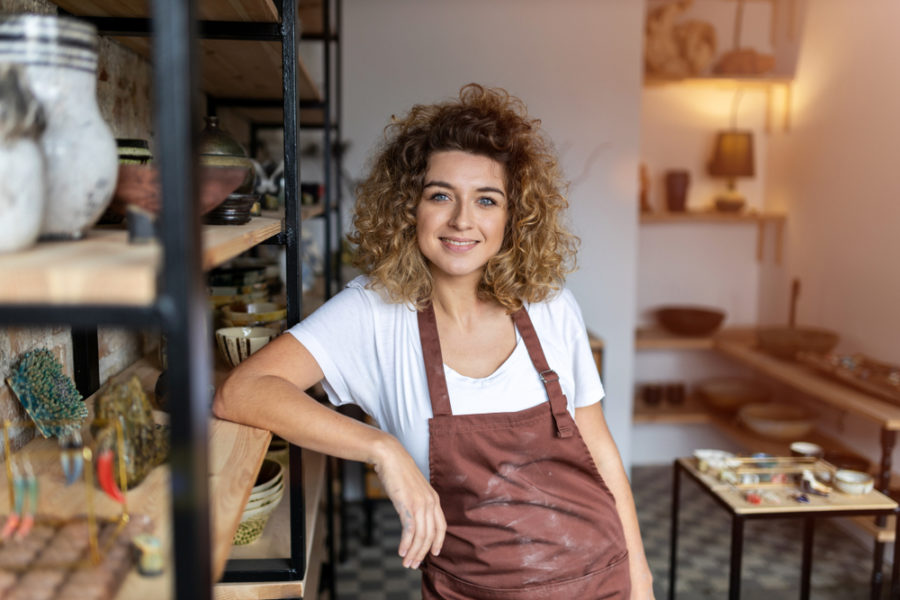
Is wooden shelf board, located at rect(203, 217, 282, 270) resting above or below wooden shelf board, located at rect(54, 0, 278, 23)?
below

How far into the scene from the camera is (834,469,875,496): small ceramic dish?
2.22 metres

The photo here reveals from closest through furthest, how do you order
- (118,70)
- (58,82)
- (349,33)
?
(58,82)
(118,70)
(349,33)

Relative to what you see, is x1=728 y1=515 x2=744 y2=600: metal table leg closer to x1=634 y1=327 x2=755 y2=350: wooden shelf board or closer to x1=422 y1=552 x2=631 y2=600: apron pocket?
x1=422 y1=552 x2=631 y2=600: apron pocket

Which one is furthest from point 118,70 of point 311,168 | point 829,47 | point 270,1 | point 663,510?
point 829,47

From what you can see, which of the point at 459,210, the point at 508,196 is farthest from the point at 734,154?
the point at 459,210

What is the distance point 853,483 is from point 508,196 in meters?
1.49

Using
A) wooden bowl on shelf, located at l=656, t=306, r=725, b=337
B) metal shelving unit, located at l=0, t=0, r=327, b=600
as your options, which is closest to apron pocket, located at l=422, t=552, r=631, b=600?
metal shelving unit, located at l=0, t=0, r=327, b=600

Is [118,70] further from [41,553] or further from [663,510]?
[663,510]

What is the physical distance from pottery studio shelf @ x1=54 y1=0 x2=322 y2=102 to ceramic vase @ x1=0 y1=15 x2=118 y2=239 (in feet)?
0.64

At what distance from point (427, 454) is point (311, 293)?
1.49 m

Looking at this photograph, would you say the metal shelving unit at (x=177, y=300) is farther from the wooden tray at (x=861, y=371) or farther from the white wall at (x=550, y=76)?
the white wall at (x=550, y=76)

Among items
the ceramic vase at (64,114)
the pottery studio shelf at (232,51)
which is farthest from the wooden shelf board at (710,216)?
the ceramic vase at (64,114)

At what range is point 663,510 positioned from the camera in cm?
361

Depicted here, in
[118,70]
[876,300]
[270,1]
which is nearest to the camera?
[270,1]
